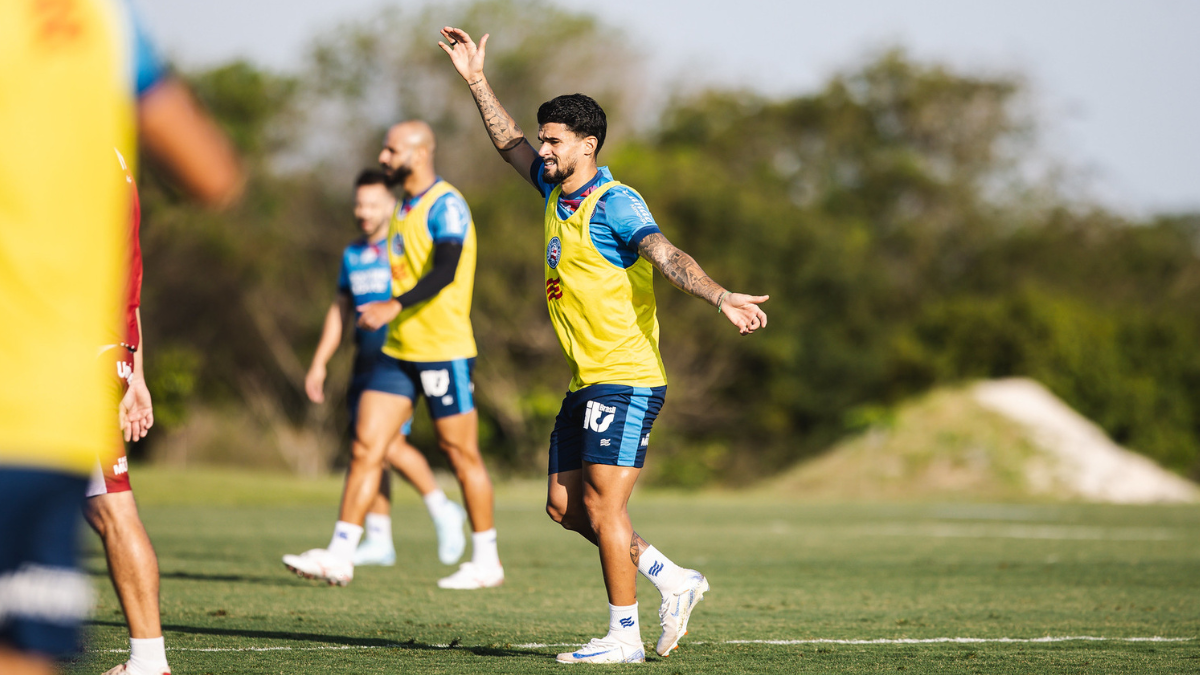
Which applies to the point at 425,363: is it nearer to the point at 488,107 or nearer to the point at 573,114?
the point at 488,107

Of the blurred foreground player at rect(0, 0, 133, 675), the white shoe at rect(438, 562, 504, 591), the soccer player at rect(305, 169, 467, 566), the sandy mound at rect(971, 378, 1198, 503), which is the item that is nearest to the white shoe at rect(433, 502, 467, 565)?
the soccer player at rect(305, 169, 467, 566)

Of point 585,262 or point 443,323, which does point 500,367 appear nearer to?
point 443,323

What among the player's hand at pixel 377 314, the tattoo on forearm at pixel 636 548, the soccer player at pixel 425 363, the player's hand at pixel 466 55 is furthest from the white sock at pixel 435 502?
the tattoo on forearm at pixel 636 548

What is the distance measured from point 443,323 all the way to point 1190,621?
14.2ft

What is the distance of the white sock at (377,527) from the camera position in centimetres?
871

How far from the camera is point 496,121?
5699 mm

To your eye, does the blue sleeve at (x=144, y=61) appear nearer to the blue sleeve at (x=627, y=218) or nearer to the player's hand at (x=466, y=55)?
the blue sleeve at (x=627, y=218)

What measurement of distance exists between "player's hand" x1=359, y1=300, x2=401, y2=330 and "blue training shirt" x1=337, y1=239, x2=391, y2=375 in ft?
6.54

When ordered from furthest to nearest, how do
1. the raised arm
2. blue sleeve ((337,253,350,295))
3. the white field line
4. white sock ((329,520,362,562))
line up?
blue sleeve ((337,253,350,295)) → white sock ((329,520,362,562)) → the raised arm → the white field line

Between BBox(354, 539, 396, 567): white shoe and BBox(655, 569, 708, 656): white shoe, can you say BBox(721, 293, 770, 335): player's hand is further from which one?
BBox(354, 539, 396, 567): white shoe

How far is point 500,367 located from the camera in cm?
3028

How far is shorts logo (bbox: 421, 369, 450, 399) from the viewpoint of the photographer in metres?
7.62

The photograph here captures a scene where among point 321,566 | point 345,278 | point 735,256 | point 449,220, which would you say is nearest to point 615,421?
point 321,566

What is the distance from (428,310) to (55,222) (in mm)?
5572
